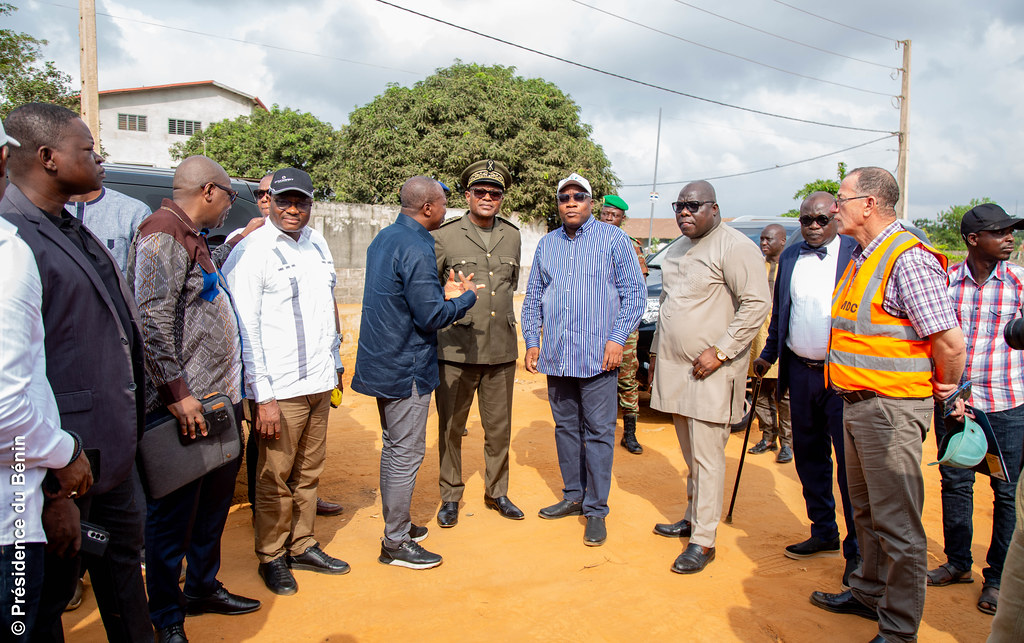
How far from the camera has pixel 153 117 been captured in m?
29.6

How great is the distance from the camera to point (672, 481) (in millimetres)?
5414

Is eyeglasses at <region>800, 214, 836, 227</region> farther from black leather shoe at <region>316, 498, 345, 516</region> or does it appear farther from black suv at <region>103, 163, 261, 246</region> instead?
black suv at <region>103, 163, 261, 246</region>

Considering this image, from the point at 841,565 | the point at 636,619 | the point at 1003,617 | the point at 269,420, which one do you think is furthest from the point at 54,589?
the point at 841,565

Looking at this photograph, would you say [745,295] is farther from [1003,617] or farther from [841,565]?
[1003,617]

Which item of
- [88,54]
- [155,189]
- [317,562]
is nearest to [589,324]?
[317,562]

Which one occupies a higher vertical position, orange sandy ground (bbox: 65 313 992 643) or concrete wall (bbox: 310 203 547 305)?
concrete wall (bbox: 310 203 547 305)

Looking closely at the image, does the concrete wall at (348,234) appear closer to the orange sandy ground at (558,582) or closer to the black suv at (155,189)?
the black suv at (155,189)

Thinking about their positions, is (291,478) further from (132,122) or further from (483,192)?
(132,122)

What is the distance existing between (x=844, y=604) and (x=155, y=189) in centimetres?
617

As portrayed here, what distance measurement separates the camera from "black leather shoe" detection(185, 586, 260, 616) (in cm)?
324

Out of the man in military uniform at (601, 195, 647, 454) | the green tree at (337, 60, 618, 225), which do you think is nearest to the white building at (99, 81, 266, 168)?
the green tree at (337, 60, 618, 225)

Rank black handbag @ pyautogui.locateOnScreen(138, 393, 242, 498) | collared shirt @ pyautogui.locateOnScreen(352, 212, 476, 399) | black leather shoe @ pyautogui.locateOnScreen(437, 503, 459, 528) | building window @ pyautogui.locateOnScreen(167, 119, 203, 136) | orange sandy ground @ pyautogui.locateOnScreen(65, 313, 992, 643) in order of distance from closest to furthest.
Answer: black handbag @ pyautogui.locateOnScreen(138, 393, 242, 498), orange sandy ground @ pyautogui.locateOnScreen(65, 313, 992, 643), collared shirt @ pyautogui.locateOnScreen(352, 212, 476, 399), black leather shoe @ pyautogui.locateOnScreen(437, 503, 459, 528), building window @ pyautogui.locateOnScreen(167, 119, 203, 136)

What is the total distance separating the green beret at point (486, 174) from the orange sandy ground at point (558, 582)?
240cm

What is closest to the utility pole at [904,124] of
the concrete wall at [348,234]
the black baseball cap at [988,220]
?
the concrete wall at [348,234]
